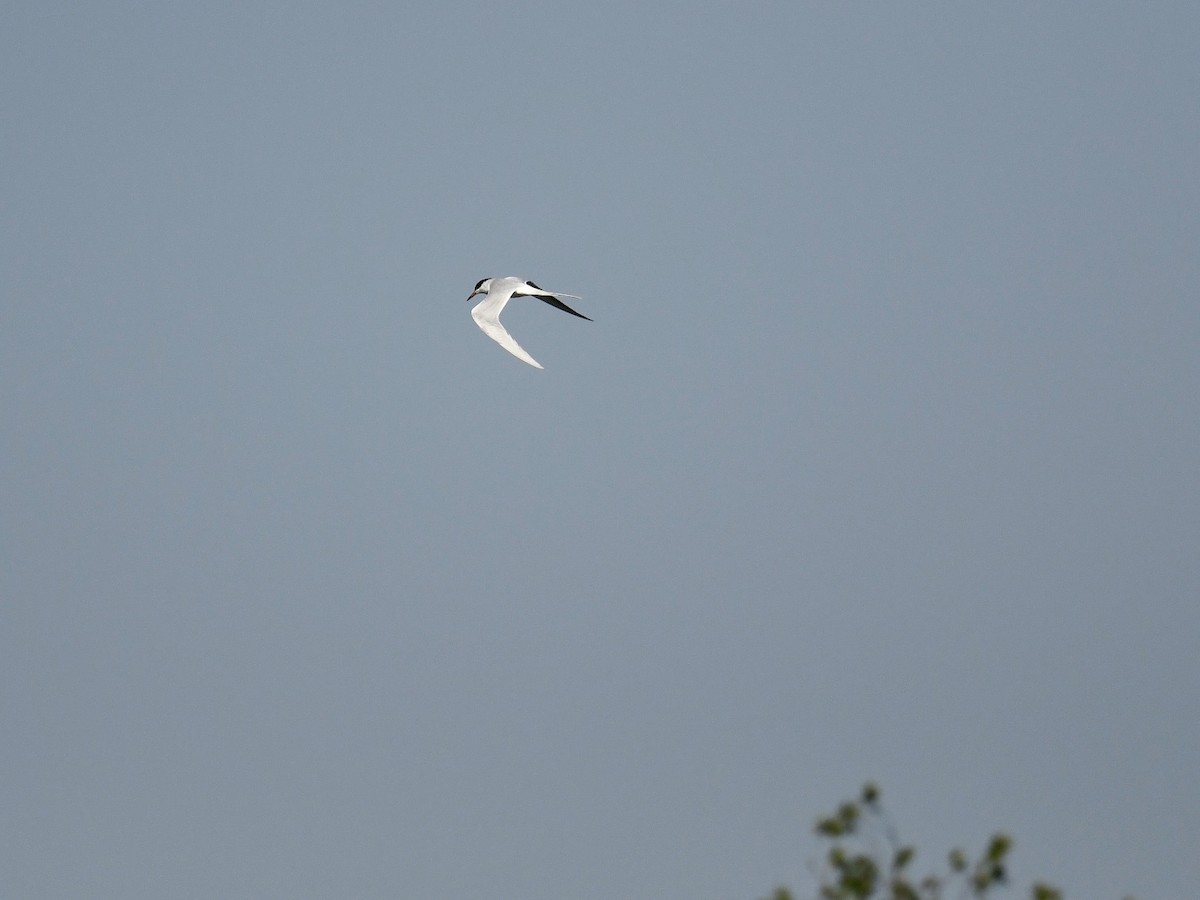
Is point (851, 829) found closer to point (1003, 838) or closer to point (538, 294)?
point (1003, 838)

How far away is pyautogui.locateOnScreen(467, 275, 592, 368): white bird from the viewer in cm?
4747

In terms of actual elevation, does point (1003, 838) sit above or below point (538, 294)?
below

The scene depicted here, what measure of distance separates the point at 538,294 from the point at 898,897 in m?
35.1

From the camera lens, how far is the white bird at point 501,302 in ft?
156

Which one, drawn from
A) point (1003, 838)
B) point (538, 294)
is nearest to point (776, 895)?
point (1003, 838)

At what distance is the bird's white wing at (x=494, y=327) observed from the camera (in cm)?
4609

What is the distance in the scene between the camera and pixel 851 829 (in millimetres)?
24406

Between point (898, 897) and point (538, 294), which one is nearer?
point (898, 897)

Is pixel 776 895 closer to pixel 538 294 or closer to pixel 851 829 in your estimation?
pixel 851 829

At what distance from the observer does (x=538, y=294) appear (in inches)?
2222

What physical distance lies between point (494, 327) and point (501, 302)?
3945 mm

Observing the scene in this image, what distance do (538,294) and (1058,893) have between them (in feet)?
117

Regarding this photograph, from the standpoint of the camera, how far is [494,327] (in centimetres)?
4941

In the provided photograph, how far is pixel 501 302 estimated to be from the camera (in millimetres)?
53219
